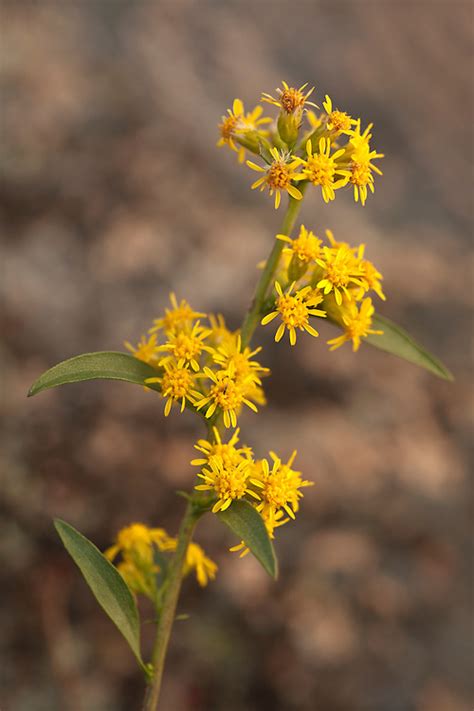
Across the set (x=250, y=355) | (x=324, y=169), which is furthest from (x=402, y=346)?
(x=324, y=169)

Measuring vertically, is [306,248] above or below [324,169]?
below

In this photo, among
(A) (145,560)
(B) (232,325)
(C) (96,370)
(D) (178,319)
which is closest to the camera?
(C) (96,370)

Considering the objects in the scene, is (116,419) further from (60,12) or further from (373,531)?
(60,12)

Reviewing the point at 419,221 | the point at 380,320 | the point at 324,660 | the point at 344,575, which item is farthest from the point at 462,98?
the point at 380,320

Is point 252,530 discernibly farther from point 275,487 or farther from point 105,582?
point 105,582

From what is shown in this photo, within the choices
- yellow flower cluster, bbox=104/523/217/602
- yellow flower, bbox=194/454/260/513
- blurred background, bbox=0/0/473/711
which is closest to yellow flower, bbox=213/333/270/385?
yellow flower, bbox=194/454/260/513

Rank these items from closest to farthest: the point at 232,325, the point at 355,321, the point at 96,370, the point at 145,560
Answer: the point at 96,370 < the point at 355,321 < the point at 145,560 < the point at 232,325

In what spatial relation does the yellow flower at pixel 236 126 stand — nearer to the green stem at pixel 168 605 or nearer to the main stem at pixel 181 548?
the main stem at pixel 181 548
